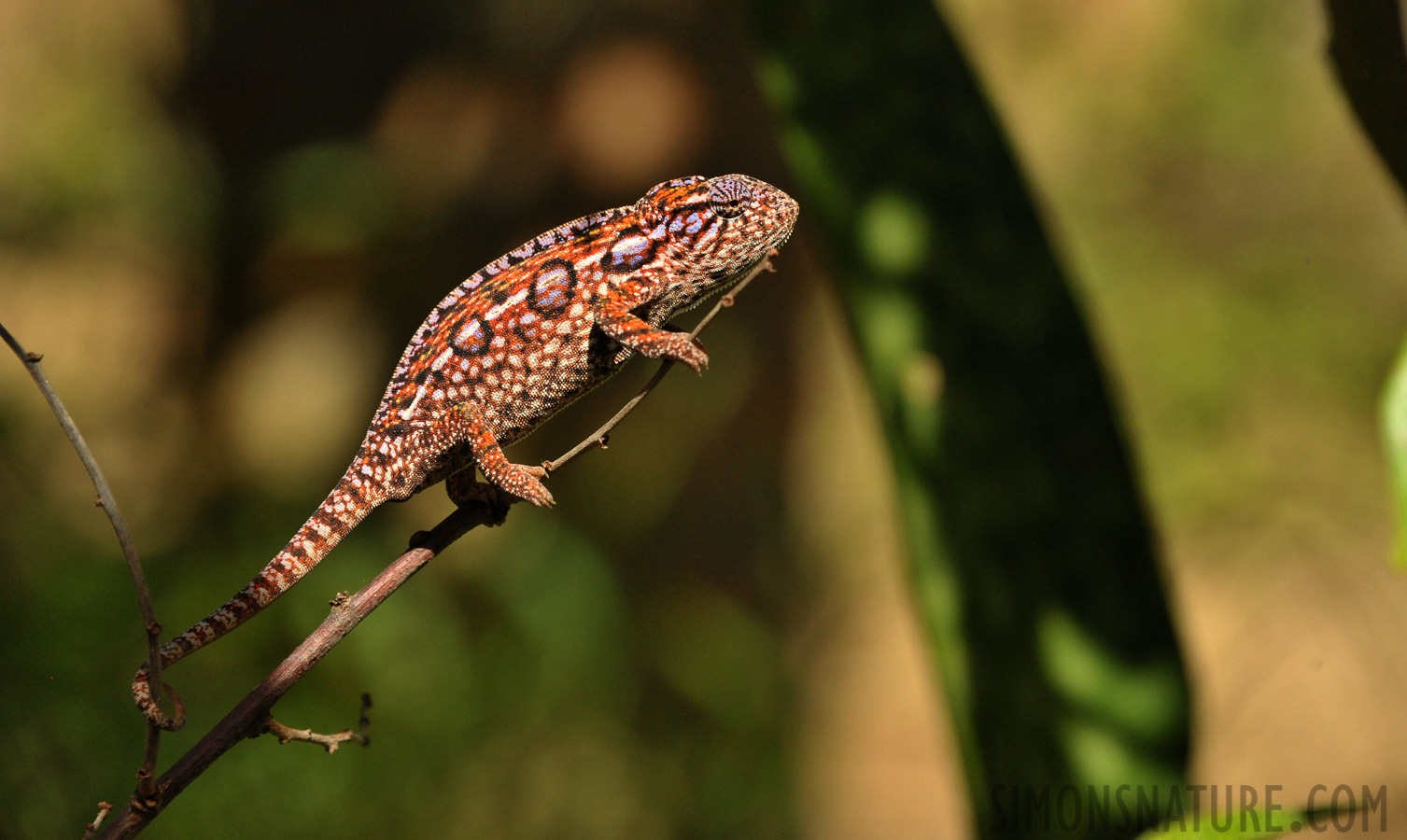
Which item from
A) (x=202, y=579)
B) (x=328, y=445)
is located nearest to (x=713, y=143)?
(x=328, y=445)

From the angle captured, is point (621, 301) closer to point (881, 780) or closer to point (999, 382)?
point (999, 382)

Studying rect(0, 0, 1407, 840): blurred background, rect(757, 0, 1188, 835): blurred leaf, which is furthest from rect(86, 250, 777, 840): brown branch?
rect(0, 0, 1407, 840): blurred background

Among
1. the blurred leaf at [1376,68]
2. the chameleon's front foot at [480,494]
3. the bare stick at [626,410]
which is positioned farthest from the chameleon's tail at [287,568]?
the blurred leaf at [1376,68]

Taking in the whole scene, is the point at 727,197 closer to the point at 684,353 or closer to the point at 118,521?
the point at 684,353

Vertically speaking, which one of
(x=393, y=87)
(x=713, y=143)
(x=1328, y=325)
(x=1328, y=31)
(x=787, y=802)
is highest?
(x=713, y=143)

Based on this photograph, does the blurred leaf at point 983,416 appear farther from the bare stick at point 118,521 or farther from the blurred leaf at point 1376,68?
the bare stick at point 118,521

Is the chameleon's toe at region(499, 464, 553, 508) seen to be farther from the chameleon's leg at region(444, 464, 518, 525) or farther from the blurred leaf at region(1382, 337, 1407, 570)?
the blurred leaf at region(1382, 337, 1407, 570)
